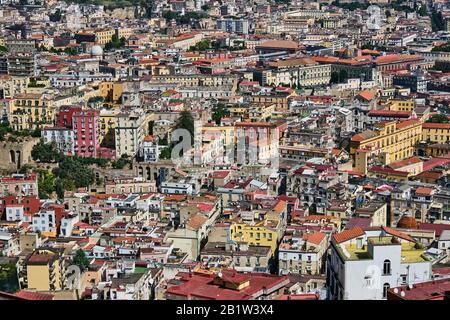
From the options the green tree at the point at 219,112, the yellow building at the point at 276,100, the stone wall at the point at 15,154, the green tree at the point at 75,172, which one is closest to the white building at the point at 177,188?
the green tree at the point at 75,172

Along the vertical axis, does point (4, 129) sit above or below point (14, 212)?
above

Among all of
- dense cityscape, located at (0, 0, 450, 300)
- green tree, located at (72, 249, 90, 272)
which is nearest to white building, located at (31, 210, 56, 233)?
dense cityscape, located at (0, 0, 450, 300)

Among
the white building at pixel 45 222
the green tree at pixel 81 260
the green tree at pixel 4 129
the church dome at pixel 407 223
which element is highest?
the green tree at pixel 4 129

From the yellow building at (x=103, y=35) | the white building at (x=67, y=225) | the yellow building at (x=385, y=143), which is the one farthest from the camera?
the yellow building at (x=103, y=35)

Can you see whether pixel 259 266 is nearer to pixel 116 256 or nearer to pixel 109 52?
pixel 116 256

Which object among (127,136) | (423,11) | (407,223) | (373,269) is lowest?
(407,223)

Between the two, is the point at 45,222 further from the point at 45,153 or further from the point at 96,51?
the point at 96,51

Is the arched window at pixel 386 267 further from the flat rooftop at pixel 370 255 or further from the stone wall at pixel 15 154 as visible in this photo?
the stone wall at pixel 15 154

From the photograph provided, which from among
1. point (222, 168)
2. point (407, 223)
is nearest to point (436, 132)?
point (222, 168)

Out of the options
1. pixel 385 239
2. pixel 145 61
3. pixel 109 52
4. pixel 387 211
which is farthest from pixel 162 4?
pixel 385 239
